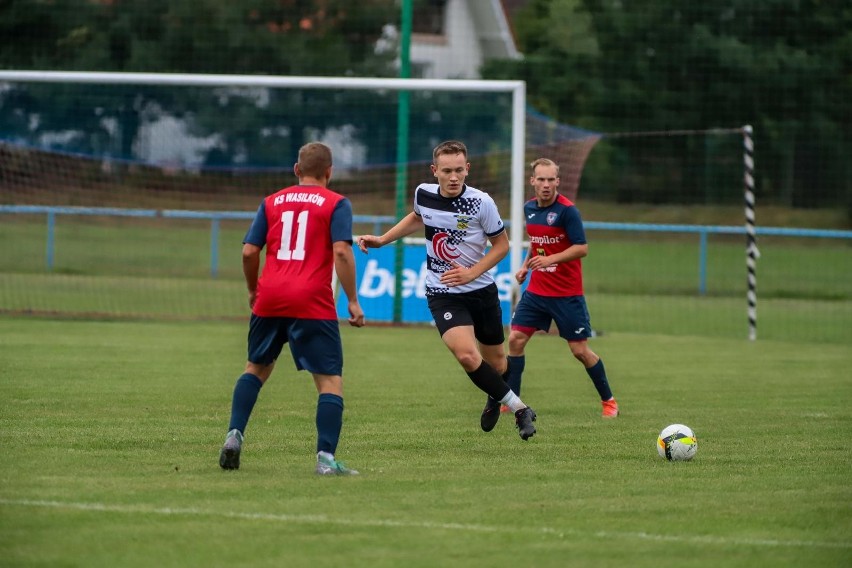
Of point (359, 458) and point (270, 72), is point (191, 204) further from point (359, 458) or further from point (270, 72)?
point (359, 458)

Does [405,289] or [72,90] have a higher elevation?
[72,90]

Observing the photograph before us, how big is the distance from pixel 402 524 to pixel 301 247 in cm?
187

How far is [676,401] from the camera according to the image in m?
10.8

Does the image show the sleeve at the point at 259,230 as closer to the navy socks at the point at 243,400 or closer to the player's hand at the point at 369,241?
the navy socks at the point at 243,400

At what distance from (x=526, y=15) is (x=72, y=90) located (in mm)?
18211

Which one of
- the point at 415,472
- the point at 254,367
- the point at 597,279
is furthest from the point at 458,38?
the point at 415,472

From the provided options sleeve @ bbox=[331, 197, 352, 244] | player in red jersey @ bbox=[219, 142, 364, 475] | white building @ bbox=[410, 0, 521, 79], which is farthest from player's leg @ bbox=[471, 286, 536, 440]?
white building @ bbox=[410, 0, 521, 79]

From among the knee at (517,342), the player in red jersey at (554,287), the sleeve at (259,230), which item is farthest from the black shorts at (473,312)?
the sleeve at (259,230)

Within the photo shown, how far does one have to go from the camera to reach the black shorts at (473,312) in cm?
850

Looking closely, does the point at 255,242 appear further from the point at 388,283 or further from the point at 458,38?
the point at 458,38

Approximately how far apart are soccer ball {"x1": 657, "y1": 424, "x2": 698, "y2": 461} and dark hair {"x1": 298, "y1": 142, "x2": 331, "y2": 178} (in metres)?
2.56

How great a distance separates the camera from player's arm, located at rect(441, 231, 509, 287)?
8.35 meters

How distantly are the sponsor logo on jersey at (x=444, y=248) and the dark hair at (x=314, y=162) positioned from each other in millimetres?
1481

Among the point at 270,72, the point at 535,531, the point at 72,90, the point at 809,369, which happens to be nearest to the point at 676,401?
the point at 809,369
